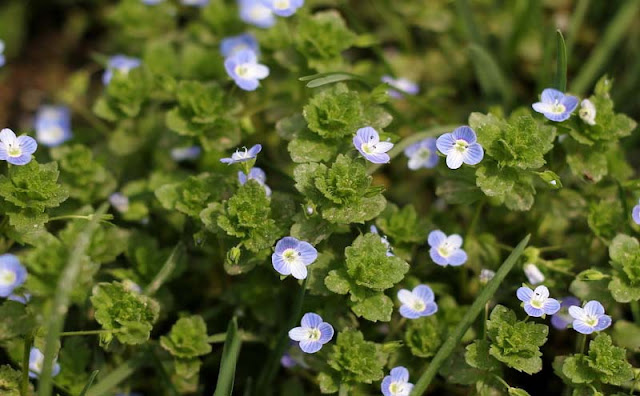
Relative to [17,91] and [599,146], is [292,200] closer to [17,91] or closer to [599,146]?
[599,146]

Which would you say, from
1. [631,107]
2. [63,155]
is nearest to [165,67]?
[63,155]

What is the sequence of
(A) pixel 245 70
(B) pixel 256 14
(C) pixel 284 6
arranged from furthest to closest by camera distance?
(B) pixel 256 14, (C) pixel 284 6, (A) pixel 245 70

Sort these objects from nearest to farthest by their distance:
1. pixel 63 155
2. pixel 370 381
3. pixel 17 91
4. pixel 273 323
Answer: pixel 370 381, pixel 273 323, pixel 63 155, pixel 17 91

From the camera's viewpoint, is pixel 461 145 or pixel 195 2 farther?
pixel 195 2

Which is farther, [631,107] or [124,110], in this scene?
[631,107]

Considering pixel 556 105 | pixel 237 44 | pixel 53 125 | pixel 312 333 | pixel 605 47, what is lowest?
pixel 53 125

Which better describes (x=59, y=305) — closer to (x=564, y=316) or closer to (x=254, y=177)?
(x=254, y=177)

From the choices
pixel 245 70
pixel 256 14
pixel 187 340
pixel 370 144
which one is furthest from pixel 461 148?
pixel 256 14

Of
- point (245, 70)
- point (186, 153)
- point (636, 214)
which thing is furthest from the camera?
point (186, 153)
